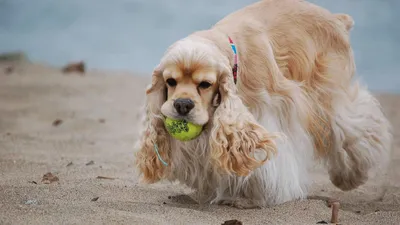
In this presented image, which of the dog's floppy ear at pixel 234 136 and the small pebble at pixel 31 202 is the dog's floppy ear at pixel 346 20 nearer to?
the dog's floppy ear at pixel 234 136

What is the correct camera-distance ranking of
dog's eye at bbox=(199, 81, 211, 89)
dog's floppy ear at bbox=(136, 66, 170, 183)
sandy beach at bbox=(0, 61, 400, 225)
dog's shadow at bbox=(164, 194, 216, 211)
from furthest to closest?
1. dog's shadow at bbox=(164, 194, 216, 211)
2. dog's floppy ear at bbox=(136, 66, 170, 183)
3. dog's eye at bbox=(199, 81, 211, 89)
4. sandy beach at bbox=(0, 61, 400, 225)

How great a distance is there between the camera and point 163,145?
156 inches

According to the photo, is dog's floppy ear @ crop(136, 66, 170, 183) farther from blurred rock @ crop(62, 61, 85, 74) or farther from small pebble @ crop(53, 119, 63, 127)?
blurred rock @ crop(62, 61, 85, 74)

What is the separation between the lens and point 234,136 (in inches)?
146

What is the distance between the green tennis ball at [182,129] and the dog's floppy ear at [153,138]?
120 millimetres

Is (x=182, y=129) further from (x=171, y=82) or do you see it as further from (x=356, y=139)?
(x=356, y=139)

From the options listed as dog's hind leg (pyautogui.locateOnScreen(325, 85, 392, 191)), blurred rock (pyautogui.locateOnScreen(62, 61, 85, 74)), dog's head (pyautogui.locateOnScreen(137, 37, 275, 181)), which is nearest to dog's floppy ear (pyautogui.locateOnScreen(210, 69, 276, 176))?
dog's head (pyautogui.locateOnScreen(137, 37, 275, 181))

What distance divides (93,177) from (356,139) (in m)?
1.71

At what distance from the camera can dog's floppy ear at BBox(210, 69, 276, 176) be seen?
12.1 feet

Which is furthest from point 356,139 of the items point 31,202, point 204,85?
point 31,202

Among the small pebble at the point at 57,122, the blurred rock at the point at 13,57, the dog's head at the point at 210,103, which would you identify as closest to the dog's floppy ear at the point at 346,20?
the dog's head at the point at 210,103

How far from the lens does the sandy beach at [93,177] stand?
3.51 metres

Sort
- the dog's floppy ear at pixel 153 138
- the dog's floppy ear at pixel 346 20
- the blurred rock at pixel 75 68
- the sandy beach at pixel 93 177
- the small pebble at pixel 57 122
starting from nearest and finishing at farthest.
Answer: the sandy beach at pixel 93 177 < the dog's floppy ear at pixel 153 138 < the dog's floppy ear at pixel 346 20 < the small pebble at pixel 57 122 < the blurred rock at pixel 75 68

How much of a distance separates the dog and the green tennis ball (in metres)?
0.06
